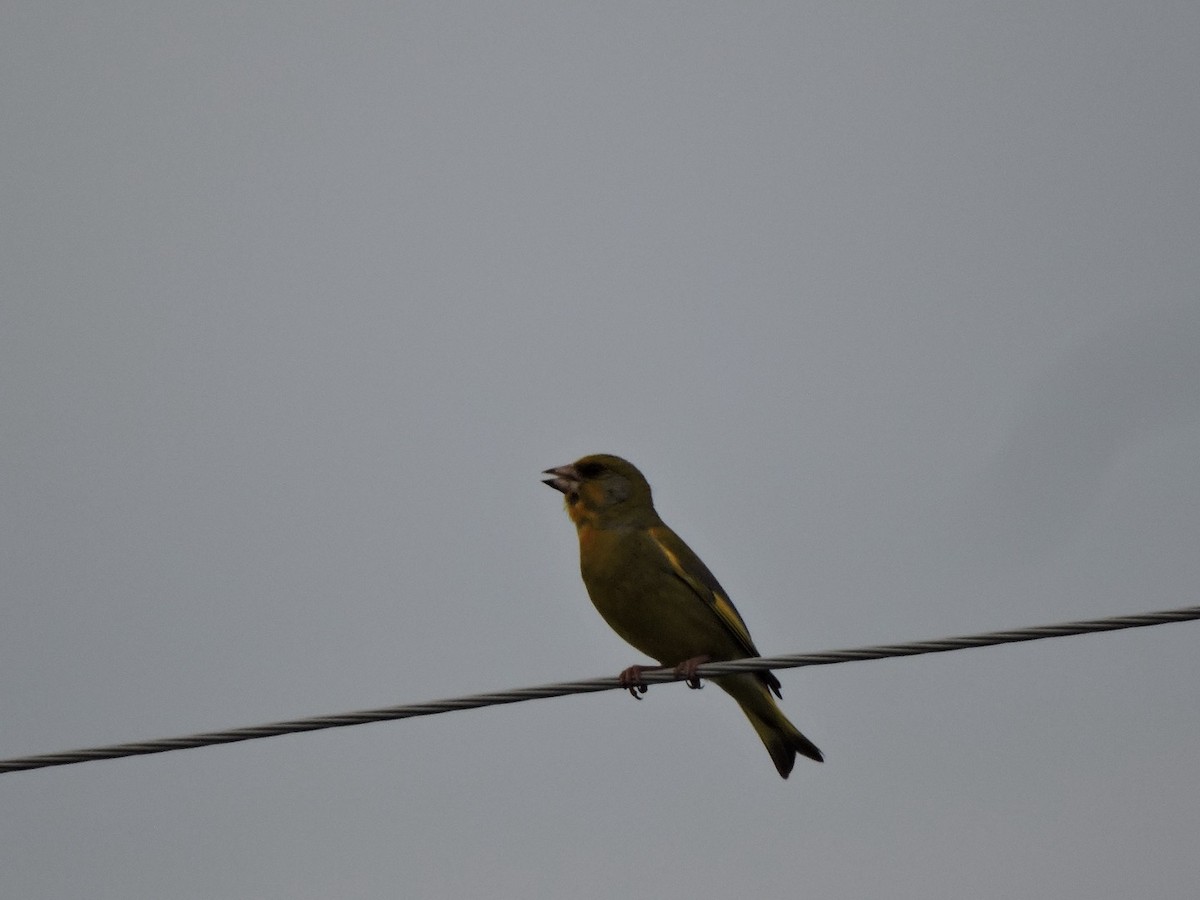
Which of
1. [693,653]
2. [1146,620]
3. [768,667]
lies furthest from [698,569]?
[1146,620]

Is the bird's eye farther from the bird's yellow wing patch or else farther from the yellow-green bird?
the bird's yellow wing patch

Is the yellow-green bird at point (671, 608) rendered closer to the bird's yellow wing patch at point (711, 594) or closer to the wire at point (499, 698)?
the bird's yellow wing patch at point (711, 594)

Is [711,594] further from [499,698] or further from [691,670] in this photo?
[499,698]

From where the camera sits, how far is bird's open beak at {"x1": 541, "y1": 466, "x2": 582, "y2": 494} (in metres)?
8.59

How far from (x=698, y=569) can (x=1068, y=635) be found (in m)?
3.28

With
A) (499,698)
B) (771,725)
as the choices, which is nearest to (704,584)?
(771,725)

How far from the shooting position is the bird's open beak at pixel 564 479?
859 cm

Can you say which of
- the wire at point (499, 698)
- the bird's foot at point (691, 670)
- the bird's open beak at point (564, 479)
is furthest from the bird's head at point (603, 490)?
the wire at point (499, 698)

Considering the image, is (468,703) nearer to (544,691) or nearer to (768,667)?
(544,691)

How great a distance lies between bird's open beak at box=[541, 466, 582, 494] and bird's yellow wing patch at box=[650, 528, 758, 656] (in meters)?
0.58

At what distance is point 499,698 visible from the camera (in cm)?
518

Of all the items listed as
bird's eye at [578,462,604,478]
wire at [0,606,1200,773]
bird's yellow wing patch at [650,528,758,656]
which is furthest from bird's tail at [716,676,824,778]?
wire at [0,606,1200,773]

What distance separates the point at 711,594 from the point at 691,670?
1.57 metres

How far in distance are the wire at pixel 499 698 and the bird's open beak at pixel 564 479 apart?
132 inches
